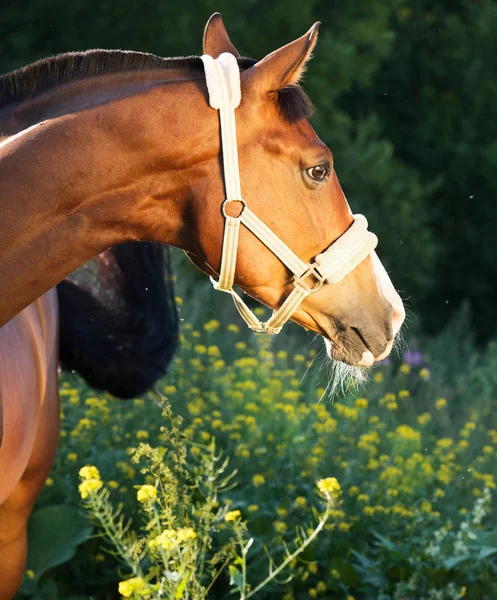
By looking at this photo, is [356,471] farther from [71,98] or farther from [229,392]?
[71,98]

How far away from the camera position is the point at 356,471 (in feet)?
14.1

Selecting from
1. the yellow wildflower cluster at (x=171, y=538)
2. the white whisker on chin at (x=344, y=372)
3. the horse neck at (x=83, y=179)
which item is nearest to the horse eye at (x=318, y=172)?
the horse neck at (x=83, y=179)

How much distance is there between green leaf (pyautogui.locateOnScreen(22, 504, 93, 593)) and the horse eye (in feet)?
6.80

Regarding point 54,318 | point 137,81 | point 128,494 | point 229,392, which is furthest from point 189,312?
point 137,81

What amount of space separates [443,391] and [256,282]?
4308mm

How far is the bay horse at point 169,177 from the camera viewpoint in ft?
7.01

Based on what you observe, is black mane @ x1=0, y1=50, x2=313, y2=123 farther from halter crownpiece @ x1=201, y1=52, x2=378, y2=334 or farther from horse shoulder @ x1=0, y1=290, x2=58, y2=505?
horse shoulder @ x1=0, y1=290, x2=58, y2=505

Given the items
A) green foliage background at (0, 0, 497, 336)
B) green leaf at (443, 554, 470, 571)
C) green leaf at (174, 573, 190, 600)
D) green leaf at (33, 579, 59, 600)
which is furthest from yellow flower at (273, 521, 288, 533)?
green foliage background at (0, 0, 497, 336)

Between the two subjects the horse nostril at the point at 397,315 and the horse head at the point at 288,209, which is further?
the horse nostril at the point at 397,315

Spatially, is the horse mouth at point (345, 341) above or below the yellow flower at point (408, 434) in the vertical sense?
above

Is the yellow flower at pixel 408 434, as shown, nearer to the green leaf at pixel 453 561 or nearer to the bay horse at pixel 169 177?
the green leaf at pixel 453 561

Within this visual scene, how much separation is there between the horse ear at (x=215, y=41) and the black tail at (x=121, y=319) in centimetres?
126

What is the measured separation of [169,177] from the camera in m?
2.21

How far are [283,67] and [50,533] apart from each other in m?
2.37
